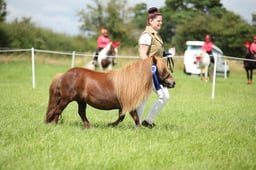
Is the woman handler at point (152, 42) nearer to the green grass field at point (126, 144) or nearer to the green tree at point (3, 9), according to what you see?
the green grass field at point (126, 144)

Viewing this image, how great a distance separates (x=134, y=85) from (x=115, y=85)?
1.10 feet

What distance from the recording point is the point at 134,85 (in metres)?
6.80

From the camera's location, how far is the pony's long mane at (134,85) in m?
6.79

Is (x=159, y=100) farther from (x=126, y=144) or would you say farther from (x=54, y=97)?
(x=54, y=97)

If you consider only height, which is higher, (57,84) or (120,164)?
(57,84)

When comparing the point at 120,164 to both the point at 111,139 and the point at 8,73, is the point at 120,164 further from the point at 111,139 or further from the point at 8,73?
the point at 8,73

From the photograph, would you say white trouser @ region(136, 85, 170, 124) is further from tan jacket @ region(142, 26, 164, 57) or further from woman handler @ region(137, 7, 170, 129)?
tan jacket @ region(142, 26, 164, 57)

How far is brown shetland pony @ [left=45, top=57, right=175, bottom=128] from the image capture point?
22.3 ft

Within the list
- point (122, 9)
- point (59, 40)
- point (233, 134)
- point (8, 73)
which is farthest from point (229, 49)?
point (233, 134)

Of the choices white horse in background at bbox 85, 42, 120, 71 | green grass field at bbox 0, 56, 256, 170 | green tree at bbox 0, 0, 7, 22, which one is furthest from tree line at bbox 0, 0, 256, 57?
green grass field at bbox 0, 56, 256, 170

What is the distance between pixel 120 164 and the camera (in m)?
4.76

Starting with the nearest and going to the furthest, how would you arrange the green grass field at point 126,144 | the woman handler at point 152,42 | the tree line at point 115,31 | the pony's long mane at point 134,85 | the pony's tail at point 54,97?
the green grass field at point 126,144 < the pony's long mane at point 134,85 < the woman handler at point 152,42 < the pony's tail at point 54,97 < the tree line at point 115,31

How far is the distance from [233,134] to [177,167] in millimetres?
2461

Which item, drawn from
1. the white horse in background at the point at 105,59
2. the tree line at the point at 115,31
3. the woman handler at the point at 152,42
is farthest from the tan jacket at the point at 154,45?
the tree line at the point at 115,31
